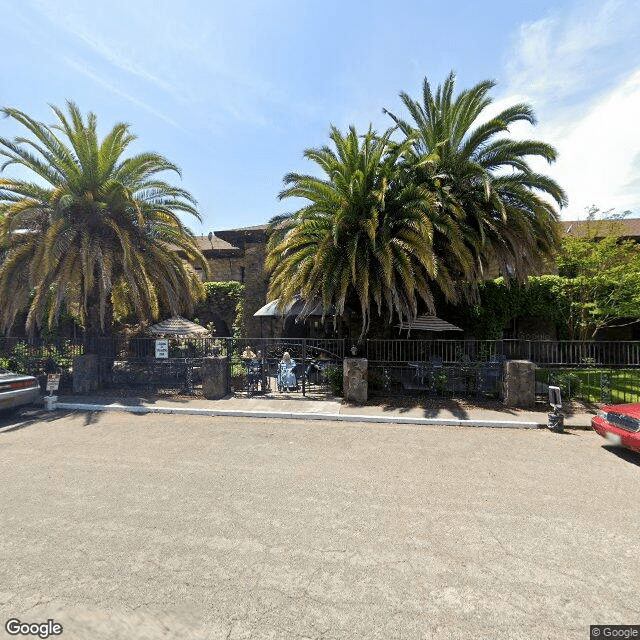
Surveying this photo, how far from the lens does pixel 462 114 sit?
41.2ft

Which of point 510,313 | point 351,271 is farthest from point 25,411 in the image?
point 510,313

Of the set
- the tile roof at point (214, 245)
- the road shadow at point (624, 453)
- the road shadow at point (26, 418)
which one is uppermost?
the tile roof at point (214, 245)

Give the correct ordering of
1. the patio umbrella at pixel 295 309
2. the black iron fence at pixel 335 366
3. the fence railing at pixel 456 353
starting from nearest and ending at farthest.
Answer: the black iron fence at pixel 335 366, the fence railing at pixel 456 353, the patio umbrella at pixel 295 309

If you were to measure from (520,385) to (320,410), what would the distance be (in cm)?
535

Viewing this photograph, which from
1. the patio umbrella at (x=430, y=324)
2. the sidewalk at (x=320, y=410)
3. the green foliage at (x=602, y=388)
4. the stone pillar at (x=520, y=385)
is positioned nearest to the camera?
the sidewalk at (x=320, y=410)

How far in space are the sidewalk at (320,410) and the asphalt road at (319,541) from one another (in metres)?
1.84

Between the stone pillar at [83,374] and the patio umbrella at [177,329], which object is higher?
the patio umbrella at [177,329]

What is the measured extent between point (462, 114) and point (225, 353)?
11.5 m

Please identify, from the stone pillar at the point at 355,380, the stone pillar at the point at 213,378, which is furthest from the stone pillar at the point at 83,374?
the stone pillar at the point at 355,380

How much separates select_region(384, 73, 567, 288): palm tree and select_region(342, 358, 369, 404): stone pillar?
4579 millimetres

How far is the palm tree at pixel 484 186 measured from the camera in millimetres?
11789

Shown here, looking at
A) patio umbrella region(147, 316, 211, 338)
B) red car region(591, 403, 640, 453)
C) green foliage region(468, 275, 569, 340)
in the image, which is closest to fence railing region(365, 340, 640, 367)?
red car region(591, 403, 640, 453)

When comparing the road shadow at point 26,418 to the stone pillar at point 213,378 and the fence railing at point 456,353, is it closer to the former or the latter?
the stone pillar at point 213,378

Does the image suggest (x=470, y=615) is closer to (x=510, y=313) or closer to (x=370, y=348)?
(x=370, y=348)
